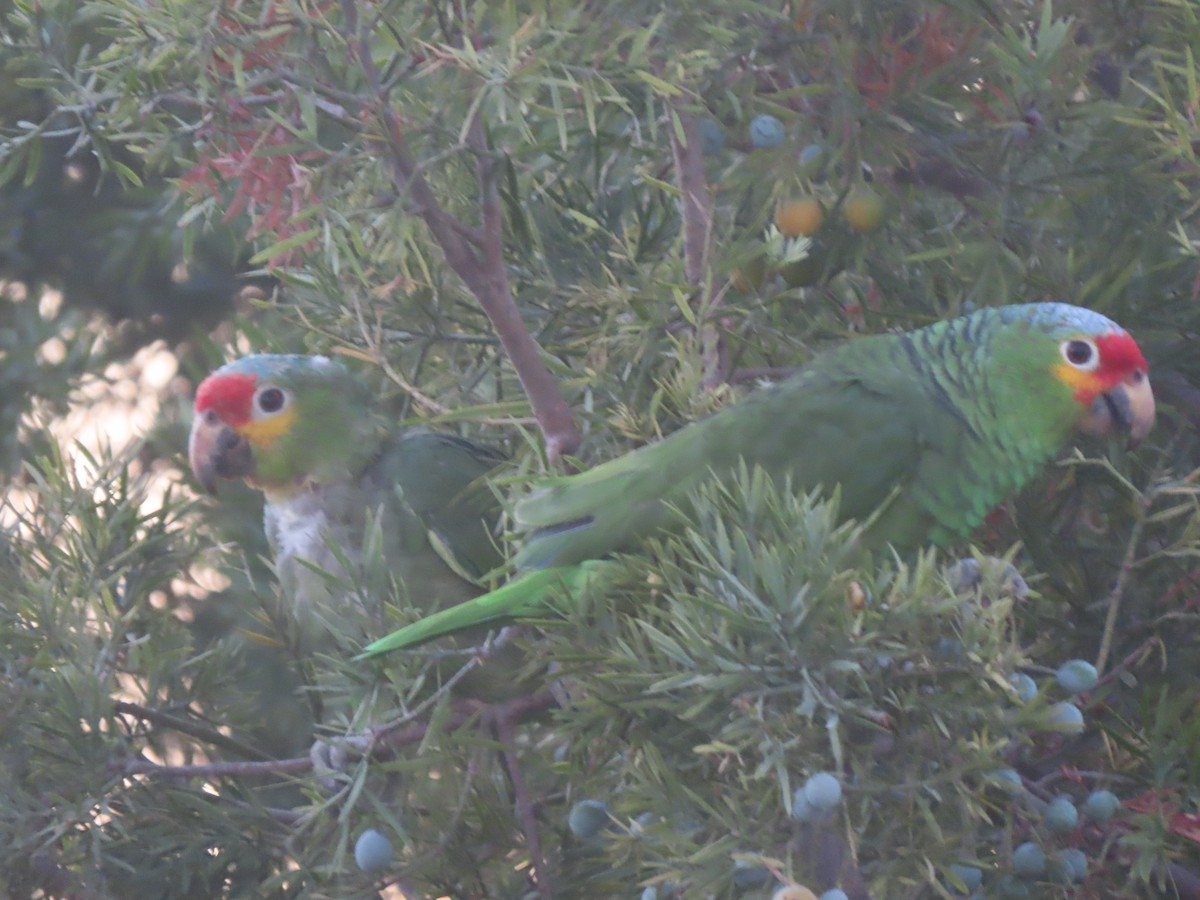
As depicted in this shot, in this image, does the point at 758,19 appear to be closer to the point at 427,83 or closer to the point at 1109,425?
the point at 427,83

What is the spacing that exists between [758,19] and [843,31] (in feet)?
0.24

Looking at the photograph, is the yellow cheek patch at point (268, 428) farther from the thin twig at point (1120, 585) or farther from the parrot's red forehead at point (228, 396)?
the thin twig at point (1120, 585)

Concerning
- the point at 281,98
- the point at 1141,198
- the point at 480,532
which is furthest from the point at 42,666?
the point at 1141,198

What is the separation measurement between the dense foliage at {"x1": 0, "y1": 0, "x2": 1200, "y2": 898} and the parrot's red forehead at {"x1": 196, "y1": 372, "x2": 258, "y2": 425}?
0.48m

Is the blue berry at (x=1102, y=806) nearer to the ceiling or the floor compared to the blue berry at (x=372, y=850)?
nearer to the ceiling

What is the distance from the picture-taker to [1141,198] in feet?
3.30

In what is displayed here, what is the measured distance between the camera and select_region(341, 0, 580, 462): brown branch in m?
0.81

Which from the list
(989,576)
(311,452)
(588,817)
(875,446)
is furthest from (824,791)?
(311,452)

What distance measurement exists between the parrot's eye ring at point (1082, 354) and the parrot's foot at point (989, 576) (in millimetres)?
382

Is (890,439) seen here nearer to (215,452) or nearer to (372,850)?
(372,850)

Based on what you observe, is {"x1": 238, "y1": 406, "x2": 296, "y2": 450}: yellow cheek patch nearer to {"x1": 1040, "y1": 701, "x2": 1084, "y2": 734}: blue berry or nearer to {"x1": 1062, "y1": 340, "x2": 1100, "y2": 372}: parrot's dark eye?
{"x1": 1062, "y1": 340, "x2": 1100, "y2": 372}: parrot's dark eye

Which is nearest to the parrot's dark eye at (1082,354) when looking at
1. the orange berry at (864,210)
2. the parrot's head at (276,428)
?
the orange berry at (864,210)

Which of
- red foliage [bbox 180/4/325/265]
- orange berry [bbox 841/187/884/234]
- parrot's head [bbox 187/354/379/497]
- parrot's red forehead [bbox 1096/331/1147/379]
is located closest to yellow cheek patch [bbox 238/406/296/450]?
parrot's head [bbox 187/354/379/497]

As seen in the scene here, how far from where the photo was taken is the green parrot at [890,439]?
38.1 inches
